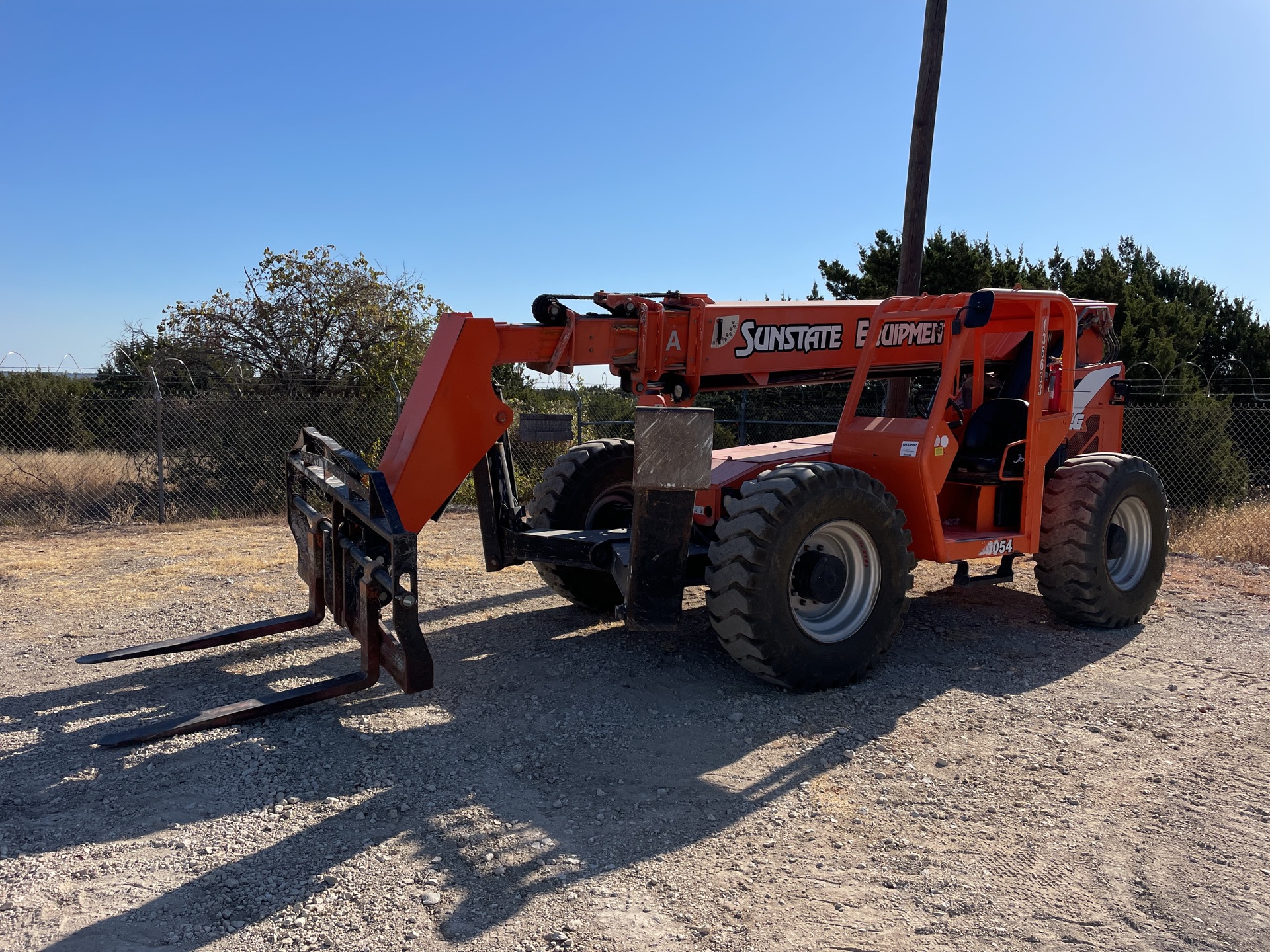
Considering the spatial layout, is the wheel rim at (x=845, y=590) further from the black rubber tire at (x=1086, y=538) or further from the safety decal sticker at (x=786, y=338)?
the black rubber tire at (x=1086, y=538)

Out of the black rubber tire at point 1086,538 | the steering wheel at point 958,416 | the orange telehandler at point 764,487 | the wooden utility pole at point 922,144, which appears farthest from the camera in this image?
the wooden utility pole at point 922,144

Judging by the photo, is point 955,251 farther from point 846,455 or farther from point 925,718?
point 925,718

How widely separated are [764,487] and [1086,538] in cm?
280

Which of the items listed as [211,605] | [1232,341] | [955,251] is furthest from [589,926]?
[1232,341]

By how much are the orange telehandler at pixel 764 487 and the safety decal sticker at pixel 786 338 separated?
14 mm

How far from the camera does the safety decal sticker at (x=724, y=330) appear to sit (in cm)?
596

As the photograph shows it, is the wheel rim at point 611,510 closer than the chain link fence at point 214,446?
Yes

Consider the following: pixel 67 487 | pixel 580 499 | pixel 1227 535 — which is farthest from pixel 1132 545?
pixel 67 487

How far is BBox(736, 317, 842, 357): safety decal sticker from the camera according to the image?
6.09 meters

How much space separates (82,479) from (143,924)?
10803 millimetres

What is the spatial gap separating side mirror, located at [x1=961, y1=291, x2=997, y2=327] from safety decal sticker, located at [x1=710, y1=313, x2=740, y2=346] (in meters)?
1.48

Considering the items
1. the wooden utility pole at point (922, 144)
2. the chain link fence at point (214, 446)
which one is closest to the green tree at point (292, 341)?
the chain link fence at point (214, 446)

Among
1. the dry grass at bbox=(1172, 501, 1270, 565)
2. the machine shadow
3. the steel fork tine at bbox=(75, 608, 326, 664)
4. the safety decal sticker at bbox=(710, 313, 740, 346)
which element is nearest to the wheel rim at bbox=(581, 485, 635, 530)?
the machine shadow

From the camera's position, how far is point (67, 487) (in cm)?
1205
